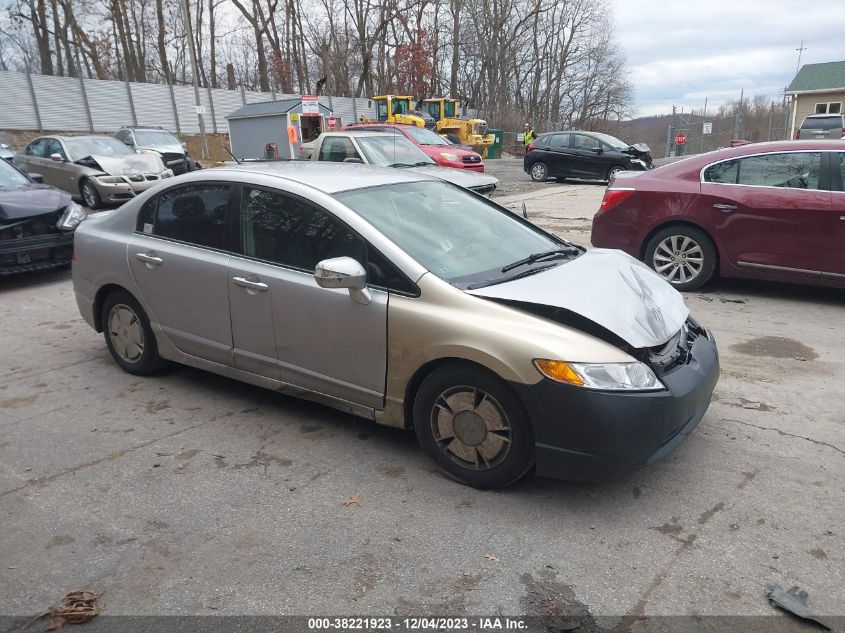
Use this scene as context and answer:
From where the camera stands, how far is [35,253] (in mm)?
7832

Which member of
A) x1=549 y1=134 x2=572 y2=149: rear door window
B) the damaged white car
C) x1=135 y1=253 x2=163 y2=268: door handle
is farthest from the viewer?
x1=549 y1=134 x2=572 y2=149: rear door window

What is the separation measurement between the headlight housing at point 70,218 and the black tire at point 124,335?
3.84 meters

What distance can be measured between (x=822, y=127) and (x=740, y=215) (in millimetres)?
19846

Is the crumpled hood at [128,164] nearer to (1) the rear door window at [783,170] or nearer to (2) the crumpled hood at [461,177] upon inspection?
(2) the crumpled hood at [461,177]

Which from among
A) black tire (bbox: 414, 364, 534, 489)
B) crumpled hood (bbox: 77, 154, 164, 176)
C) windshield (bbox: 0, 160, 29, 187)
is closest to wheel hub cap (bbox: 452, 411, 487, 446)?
black tire (bbox: 414, 364, 534, 489)

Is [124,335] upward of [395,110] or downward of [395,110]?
downward

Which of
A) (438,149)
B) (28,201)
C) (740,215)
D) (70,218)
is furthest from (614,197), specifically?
(438,149)

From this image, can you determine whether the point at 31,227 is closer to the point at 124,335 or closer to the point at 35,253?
the point at 35,253

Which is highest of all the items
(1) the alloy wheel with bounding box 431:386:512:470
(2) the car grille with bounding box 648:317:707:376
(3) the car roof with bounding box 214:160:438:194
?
(3) the car roof with bounding box 214:160:438:194

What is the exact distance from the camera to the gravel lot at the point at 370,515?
2.56 meters

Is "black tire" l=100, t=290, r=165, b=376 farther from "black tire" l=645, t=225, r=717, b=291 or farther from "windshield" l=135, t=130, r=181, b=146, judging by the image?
"windshield" l=135, t=130, r=181, b=146

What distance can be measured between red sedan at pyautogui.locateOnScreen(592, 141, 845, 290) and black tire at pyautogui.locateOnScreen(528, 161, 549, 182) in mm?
14569

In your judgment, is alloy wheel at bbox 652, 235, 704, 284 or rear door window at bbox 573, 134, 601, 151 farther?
rear door window at bbox 573, 134, 601, 151

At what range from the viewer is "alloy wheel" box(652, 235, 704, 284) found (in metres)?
6.84
